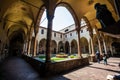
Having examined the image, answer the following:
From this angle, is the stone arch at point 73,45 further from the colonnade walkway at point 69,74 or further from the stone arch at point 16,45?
the colonnade walkway at point 69,74

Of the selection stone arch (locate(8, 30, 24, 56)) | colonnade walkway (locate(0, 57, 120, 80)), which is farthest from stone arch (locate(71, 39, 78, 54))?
colonnade walkway (locate(0, 57, 120, 80))

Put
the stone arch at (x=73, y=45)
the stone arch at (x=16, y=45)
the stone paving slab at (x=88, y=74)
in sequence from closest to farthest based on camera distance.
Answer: the stone paving slab at (x=88, y=74) < the stone arch at (x=16, y=45) < the stone arch at (x=73, y=45)

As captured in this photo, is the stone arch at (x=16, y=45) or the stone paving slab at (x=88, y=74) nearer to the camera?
the stone paving slab at (x=88, y=74)

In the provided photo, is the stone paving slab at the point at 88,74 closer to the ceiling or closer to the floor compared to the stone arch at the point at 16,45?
closer to the floor

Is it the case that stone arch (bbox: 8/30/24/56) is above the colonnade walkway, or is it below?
above

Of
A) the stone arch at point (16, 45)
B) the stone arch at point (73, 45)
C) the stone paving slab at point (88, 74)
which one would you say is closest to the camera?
the stone paving slab at point (88, 74)

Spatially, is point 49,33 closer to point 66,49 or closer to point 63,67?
point 63,67

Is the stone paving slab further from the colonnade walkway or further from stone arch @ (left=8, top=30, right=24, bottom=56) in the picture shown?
stone arch @ (left=8, top=30, right=24, bottom=56)

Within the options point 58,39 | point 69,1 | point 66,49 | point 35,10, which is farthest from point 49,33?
point 66,49

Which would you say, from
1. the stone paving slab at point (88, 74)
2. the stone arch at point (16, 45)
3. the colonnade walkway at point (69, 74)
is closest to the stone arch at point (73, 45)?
the stone arch at point (16, 45)

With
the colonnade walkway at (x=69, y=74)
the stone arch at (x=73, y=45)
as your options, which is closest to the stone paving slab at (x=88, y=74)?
the colonnade walkway at (x=69, y=74)

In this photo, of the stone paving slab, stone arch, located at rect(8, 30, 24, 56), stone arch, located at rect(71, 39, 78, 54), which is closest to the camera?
the stone paving slab

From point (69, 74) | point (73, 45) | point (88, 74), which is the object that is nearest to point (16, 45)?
point (73, 45)

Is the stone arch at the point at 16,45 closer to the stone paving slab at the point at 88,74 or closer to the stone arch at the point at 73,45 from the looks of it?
the stone arch at the point at 73,45
